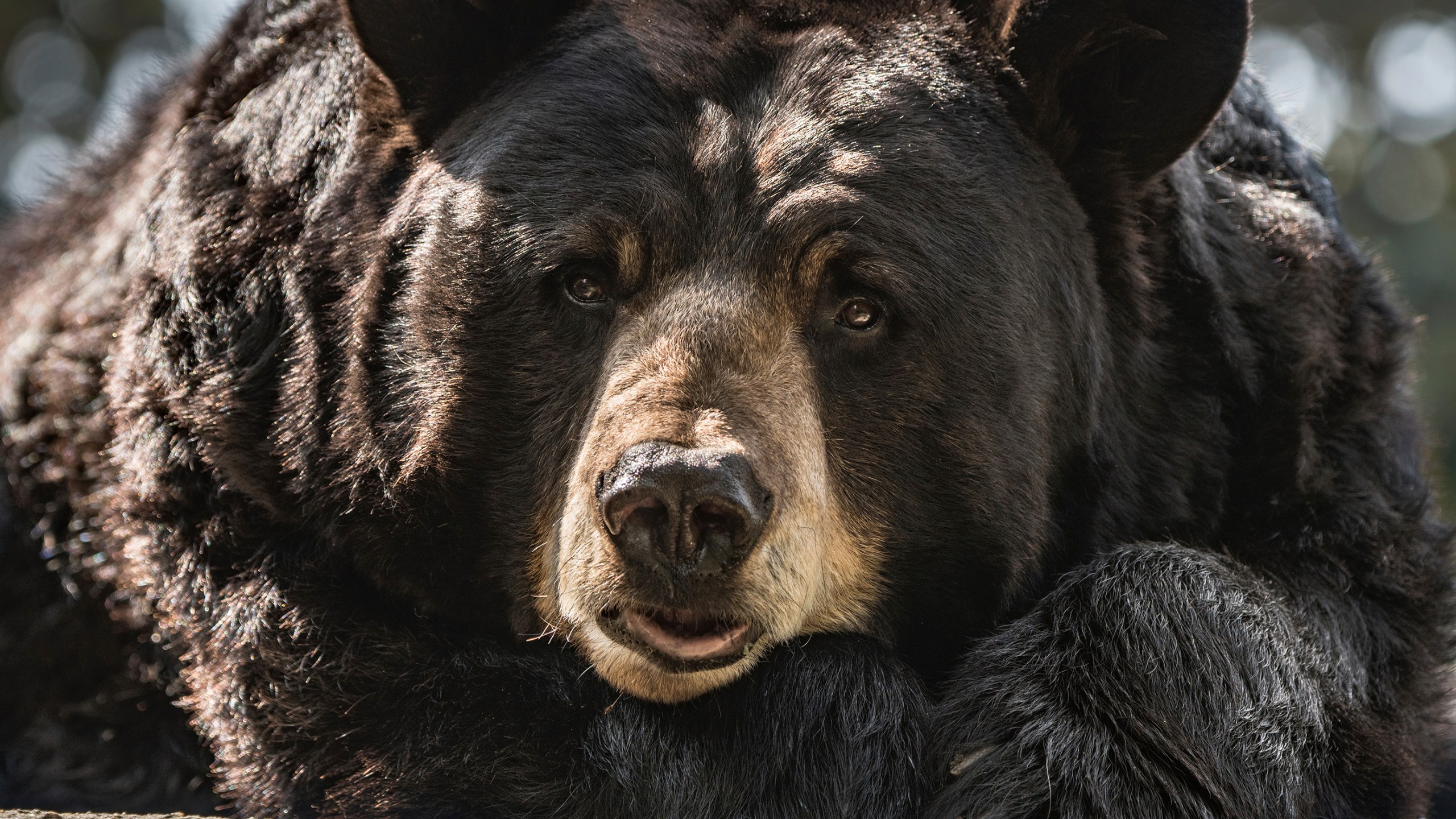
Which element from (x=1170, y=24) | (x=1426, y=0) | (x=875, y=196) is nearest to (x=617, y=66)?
(x=875, y=196)

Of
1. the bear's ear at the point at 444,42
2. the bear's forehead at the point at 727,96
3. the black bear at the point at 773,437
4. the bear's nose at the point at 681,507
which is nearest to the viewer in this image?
the bear's nose at the point at 681,507

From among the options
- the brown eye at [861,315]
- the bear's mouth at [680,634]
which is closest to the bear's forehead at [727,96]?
the brown eye at [861,315]

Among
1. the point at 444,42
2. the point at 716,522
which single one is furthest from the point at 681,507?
the point at 444,42

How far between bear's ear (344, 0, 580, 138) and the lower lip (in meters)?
1.37

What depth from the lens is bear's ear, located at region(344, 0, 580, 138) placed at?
10.9ft

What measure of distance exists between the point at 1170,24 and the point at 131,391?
273 centimetres

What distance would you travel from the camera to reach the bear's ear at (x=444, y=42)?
10.9 feet

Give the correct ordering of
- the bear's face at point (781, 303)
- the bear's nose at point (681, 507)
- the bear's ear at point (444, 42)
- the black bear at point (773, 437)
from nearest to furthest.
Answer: the bear's nose at point (681, 507) < the black bear at point (773, 437) < the bear's face at point (781, 303) < the bear's ear at point (444, 42)

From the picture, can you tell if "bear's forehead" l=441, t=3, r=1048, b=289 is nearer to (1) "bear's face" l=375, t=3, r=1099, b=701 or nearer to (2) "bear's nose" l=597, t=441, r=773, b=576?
(1) "bear's face" l=375, t=3, r=1099, b=701

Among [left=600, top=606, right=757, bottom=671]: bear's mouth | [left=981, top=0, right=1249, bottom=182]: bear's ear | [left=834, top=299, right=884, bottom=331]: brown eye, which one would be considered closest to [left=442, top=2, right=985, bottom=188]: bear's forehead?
[left=981, top=0, right=1249, bottom=182]: bear's ear

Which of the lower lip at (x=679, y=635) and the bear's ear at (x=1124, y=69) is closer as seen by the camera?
the lower lip at (x=679, y=635)

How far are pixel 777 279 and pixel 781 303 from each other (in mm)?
52

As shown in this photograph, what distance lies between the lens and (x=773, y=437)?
2852 mm

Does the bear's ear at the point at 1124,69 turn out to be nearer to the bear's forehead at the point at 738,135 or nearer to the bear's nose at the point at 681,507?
the bear's forehead at the point at 738,135
